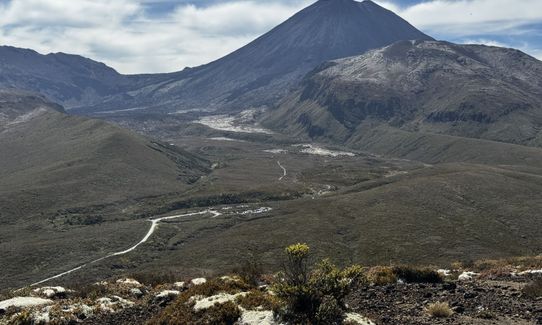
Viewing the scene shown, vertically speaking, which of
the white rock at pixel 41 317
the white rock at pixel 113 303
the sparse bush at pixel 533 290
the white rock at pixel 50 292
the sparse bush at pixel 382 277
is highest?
the sparse bush at pixel 533 290

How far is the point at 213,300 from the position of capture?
19953 mm

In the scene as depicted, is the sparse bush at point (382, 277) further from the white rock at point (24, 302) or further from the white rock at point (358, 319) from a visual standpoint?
the white rock at point (24, 302)

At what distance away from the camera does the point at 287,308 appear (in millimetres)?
17344

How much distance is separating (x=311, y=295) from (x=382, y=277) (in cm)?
835

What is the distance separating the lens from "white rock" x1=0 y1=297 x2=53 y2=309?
2366 cm

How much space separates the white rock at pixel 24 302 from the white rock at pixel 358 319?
15664 mm

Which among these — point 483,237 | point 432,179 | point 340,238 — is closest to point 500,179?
point 432,179

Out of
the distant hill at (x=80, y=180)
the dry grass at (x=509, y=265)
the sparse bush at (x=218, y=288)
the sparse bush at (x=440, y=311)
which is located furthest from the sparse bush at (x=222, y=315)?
the distant hill at (x=80, y=180)

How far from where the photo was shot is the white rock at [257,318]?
17292mm

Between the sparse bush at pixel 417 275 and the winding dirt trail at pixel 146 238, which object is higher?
the sparse bush at pixel 417 275

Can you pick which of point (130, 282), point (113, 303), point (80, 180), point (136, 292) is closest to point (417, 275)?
point (136, 292)

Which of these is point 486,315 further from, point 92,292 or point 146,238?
point 146,238

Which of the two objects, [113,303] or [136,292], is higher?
[113,303]

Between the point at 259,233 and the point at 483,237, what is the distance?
40462mm
